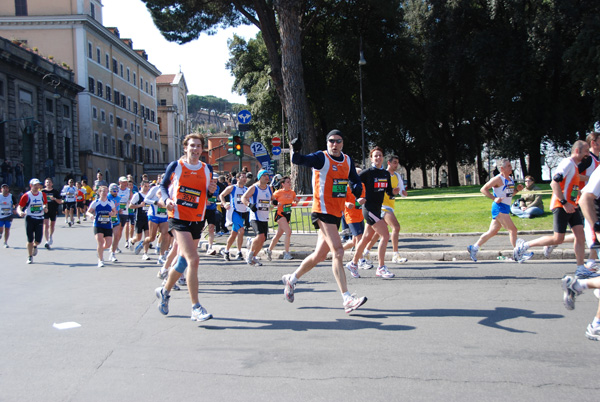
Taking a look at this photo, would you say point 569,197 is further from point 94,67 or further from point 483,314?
point 94,67

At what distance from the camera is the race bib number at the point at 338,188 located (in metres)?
6.66

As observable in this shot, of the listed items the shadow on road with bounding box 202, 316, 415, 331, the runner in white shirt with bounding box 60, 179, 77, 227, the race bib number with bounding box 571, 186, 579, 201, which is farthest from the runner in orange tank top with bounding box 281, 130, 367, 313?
the runner in white shirt with bounding box 60, 179, 77, 227

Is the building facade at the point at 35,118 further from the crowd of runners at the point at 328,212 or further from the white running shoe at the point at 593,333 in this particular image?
the white running shoe at the point at 593,333

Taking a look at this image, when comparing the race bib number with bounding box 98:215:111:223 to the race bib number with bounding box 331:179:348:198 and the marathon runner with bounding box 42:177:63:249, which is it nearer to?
the marathon runner with bounding box 42:177:63:249

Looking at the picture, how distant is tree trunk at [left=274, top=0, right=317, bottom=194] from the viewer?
62.5ft

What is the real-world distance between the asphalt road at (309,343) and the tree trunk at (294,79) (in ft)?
38.1

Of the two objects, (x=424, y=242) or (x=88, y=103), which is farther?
(x=88, y=103)

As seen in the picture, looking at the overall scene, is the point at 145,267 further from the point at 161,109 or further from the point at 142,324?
the point at 161,109

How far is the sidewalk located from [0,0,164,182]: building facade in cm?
4342

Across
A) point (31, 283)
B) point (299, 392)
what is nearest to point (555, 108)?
point (31, 283)

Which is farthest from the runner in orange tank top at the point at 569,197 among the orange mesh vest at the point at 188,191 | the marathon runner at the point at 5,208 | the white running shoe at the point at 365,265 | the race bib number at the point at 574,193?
the marathon runner at the point at 5,208

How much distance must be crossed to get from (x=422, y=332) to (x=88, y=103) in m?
53.8

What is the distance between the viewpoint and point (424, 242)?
44.0 feet

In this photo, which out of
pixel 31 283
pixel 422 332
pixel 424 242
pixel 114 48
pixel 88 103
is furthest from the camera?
pixel 114 48
